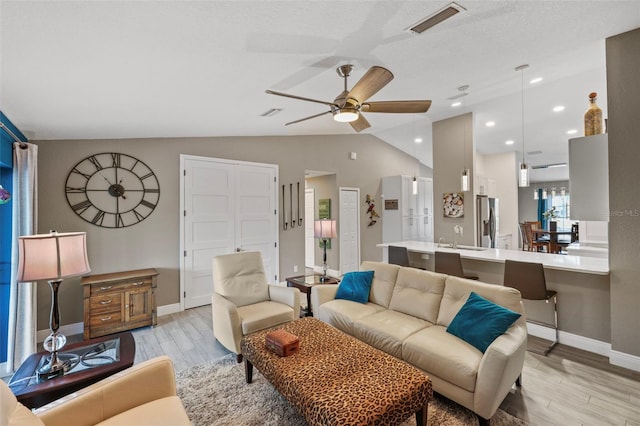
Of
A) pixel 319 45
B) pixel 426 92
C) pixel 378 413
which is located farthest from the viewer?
pixel 426 92

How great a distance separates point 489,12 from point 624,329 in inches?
122

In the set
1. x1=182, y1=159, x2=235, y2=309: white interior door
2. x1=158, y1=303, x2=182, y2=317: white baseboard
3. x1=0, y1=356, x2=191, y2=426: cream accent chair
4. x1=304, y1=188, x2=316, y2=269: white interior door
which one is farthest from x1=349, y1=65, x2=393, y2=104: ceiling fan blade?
x1=304, y1=188, x2=316, y2=269: white interior door

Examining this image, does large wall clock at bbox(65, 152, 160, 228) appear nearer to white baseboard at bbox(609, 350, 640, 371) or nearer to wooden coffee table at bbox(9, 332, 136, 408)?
wooden coffee table at bbox(9, 332, 136, 408)

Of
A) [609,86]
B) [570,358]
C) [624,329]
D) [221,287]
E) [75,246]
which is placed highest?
[609,86]

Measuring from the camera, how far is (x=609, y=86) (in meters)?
2.87

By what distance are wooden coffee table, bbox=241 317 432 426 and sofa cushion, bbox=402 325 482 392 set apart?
0.32 m

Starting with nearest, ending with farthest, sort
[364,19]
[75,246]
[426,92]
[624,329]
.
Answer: [75,246] → [364,19] → [624,329] → [426,92]

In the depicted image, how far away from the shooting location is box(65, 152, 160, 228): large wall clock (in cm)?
370

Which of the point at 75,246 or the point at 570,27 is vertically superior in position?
the point at 570,27

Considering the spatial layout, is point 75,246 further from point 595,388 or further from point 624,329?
point 624,329

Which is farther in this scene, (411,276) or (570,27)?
(411,276)

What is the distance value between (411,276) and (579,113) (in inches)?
178

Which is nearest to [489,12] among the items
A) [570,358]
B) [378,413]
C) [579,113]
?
[378,413]

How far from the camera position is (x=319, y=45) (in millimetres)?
2289
